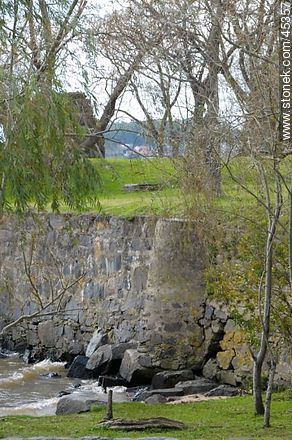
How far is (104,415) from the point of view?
11508mm

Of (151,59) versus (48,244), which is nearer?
(151,59)

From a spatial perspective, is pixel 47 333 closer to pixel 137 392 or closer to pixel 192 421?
pixel 137 392

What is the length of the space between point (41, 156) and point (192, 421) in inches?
136

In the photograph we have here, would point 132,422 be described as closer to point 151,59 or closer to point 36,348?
point 151,59

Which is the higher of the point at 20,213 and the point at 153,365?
the point at 20,213

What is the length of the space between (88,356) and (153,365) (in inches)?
80.4

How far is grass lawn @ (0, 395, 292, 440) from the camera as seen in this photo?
9.70 metres

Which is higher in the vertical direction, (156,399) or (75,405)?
(75,405)

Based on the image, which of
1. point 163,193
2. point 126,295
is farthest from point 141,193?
point 163,193

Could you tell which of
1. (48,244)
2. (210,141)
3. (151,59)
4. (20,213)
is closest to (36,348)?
(48,244)

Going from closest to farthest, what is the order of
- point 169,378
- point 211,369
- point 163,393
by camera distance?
point 163,393 < point 169,378 < point 211,369

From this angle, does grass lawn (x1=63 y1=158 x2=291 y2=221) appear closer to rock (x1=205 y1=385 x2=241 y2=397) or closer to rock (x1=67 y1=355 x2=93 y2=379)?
rock (x1=205 y1=385 x2=241 y2=397)

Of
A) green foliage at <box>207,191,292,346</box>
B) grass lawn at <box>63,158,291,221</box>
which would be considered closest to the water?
grass lawn at <box>63,158,291,221</box>

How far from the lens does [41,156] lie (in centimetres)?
939
